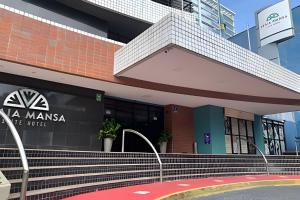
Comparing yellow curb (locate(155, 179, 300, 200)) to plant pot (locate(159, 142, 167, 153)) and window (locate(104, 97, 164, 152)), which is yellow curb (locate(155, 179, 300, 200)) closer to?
plant pot (locate(159, 142, 167, 153))

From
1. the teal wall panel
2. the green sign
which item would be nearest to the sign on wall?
the teal wall panel

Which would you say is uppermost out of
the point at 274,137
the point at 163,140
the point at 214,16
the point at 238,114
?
the point at 214,16

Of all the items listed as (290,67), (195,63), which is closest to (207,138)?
(195,63)

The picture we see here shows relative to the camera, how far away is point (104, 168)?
6820 millimetres

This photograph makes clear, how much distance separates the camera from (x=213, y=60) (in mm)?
7621

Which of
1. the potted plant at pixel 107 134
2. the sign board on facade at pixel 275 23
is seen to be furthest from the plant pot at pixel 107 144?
the sign board on facade at pixel 275 23

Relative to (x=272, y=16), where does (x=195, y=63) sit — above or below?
below

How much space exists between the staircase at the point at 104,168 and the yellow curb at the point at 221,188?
5.24 ft

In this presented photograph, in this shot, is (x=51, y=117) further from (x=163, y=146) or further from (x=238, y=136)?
(x=238, y=136)

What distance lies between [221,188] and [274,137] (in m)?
11.9

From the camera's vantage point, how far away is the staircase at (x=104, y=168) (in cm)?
496

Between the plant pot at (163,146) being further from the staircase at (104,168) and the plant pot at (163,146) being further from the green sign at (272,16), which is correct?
the green sign at (272,16)

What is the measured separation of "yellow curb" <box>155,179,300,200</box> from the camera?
5918 millimetres

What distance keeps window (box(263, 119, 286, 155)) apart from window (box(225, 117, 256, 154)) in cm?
213
